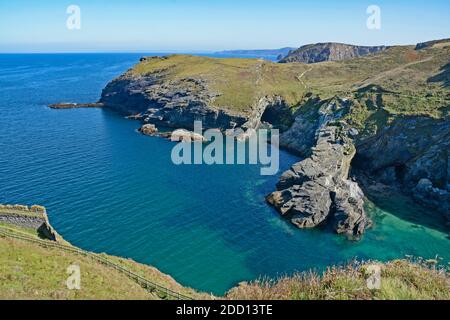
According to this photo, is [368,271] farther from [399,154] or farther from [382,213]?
[399,154]

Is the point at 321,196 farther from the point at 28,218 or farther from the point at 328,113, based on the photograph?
the point at 28,218

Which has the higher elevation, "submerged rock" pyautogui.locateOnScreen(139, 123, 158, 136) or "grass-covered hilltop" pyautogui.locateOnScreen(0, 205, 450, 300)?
"submerged rock" pyautogui.locateOnScreen(139, 123, 158, 136)

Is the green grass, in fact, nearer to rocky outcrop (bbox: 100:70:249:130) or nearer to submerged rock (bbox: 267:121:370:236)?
submerged rock (bbox: 267:121:370:236)

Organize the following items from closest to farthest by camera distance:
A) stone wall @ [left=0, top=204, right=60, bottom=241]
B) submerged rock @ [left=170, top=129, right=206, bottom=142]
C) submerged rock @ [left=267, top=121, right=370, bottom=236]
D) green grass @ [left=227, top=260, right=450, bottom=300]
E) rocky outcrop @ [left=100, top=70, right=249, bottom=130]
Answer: green grass @ [left=227, top=260, right=450, bottom=300]
stone wall @ [left=0, top=204, right=60, bottom=241]
submerged rock @ [left=267, top=121, right=370, bottom=236]
submerged rock @ [left=170, top=129, right=206, bottom=142]
rocky outcrop @ [left=100, top=70, right=249, bottom=130]

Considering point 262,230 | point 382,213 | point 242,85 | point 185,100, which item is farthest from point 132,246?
point 242,85

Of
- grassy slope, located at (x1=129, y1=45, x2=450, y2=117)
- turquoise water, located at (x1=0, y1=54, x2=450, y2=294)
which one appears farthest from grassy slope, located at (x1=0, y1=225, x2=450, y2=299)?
grassy slope, located at (x1=129, y1=45, x2=450, y2=117)

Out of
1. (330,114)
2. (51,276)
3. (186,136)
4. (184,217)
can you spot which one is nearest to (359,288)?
(51,276)

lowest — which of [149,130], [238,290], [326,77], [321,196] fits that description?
[321,196]
